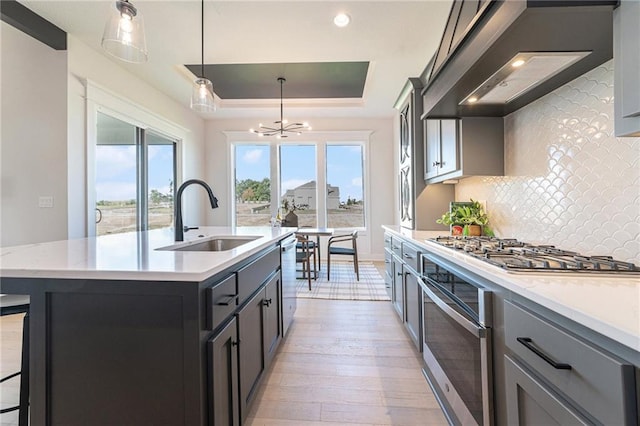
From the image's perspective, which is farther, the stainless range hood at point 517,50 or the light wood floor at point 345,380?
the light wood floor at point 345,380

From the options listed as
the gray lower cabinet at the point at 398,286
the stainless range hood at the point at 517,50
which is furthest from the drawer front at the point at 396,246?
the stainless range hood at the point at 517,50

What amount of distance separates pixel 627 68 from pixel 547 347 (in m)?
0.85

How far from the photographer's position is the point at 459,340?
1.35 meters

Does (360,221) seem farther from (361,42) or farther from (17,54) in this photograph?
(17,54)

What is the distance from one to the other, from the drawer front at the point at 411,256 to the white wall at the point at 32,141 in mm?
3431

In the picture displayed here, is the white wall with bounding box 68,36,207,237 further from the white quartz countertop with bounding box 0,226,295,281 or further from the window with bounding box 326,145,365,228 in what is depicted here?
the window with bounding box 326,145,365,228

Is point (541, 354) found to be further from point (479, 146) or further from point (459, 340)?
point (479, 146)

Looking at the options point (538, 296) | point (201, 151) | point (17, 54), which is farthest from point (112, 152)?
point (538, 296)

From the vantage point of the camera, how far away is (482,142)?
7.29ft

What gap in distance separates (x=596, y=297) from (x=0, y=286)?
1.92m

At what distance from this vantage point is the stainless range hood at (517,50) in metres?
1.00

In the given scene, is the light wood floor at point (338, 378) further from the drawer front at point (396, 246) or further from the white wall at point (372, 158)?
the white wall at point (372, 158)

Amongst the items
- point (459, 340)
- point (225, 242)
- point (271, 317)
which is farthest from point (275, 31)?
point (459, 340)

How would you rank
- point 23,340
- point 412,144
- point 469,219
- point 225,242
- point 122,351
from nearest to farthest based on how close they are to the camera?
point 122,351 < point 23,340 < point 225,242 < point 469,219 < point 412,144
